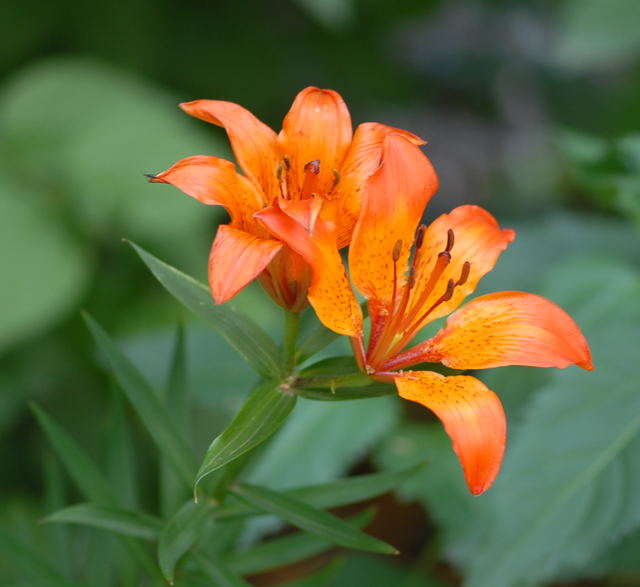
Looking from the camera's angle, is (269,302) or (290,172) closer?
(290,172)

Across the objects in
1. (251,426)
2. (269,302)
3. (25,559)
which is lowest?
(269,302)

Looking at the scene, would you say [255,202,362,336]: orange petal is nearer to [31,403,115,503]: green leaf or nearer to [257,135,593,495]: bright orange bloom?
[257,135,593,495]: bright orange bloom

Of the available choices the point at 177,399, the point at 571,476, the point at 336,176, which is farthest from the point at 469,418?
the point at 571,476

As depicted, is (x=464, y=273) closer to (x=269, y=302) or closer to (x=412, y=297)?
(x=412, y=297)

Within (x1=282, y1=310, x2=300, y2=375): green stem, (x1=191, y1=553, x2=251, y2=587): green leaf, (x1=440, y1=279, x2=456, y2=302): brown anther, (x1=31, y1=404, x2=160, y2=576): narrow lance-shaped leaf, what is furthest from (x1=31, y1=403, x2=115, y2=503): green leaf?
(x1=440, y1=279, x2=456, y2=302): brown anther

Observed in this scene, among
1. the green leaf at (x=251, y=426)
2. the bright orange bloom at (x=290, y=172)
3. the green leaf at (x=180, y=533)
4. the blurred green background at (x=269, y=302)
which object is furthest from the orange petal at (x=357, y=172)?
the blurred green background at (x=269, y=302)

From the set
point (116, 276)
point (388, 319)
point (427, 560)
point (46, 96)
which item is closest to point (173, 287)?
point (388, 319)
